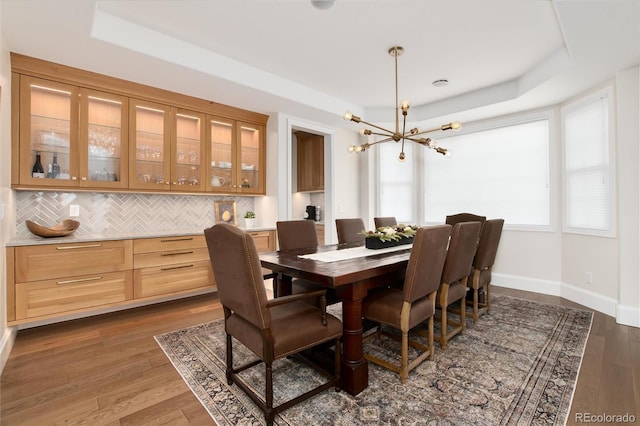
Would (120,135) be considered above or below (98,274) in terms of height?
above

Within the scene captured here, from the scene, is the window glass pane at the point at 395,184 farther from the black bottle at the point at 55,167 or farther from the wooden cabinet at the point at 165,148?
the black bottle at the point at 55,167

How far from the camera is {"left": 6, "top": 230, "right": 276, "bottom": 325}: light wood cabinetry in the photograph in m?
2.67

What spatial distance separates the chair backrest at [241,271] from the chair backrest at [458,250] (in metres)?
1.55

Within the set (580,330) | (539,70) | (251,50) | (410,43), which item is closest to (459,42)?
(410,43)

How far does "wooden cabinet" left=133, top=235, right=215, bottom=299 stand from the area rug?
76 cm

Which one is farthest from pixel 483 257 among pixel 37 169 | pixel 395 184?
pixel 37 169

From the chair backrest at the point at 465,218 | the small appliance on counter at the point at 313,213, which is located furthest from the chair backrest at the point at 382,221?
the small appliance on counter at the point at 313,213

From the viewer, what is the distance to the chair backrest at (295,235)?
315 centimetres

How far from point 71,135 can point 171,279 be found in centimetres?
181

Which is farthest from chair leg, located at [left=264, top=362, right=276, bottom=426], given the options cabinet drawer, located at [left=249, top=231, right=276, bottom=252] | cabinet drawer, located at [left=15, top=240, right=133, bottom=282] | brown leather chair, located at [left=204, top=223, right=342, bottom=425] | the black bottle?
the black bottle

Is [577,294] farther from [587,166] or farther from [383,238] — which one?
[383,238]

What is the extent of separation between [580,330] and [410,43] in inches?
127

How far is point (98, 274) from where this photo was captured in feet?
9.95

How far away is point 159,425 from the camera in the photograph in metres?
1.65
